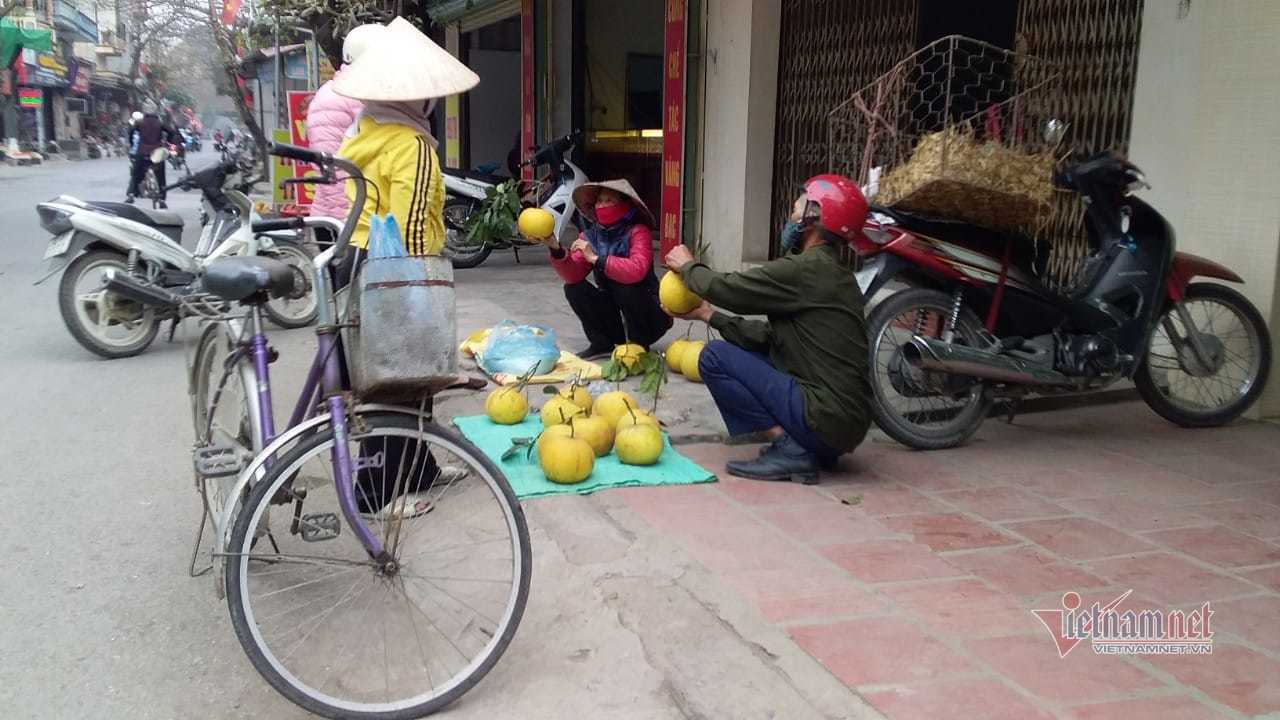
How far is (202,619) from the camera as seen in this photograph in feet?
10.7

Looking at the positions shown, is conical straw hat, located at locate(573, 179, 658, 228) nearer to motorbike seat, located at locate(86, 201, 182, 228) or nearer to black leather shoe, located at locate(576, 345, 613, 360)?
black leather shoe, located at locate(576, 345, 613, 360)

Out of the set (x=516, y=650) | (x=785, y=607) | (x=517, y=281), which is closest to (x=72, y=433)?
(x=516, y=650)

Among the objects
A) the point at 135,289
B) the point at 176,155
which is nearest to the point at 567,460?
the point at 135,289

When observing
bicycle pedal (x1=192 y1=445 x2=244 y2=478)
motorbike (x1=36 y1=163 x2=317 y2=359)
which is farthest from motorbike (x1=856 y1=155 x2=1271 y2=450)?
motorbike (x1=36 y1=163 x2=317 y2=359)

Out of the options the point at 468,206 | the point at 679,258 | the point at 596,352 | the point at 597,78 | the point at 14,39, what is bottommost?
the point at 596,352

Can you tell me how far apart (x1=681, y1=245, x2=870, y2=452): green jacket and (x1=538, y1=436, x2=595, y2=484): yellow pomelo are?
0.80 meters

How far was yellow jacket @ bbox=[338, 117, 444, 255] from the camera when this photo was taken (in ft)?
12.7

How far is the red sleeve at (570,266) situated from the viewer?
20.3 feet

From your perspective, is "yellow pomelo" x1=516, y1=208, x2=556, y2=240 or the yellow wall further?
"yellow pomelo" x1=516, y1=208, x2=556, y2=240

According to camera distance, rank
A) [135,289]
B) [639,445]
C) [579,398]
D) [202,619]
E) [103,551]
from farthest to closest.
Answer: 1. [135,289]
2. [579,398]
3. [639,445]
4. [103,551]
5. [202,619]

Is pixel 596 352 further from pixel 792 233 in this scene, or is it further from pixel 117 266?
pixel 117 266

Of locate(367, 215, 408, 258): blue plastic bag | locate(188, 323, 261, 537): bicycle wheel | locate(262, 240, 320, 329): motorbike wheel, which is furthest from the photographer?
locate(262, 240, 320, 329): motorbike wheel

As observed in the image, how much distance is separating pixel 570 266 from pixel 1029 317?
2.63 m

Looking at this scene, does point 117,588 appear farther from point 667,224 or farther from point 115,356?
point 667,224
